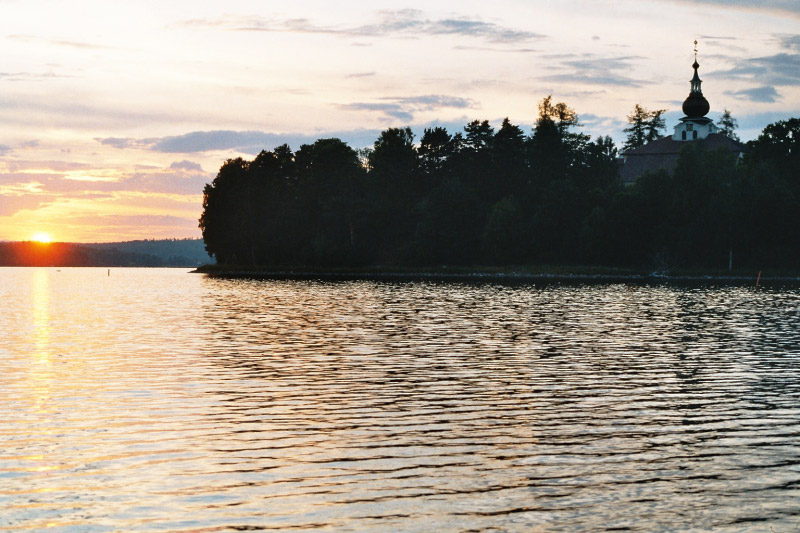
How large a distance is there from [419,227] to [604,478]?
14743 centimetres

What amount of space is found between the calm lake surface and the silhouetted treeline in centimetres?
10298

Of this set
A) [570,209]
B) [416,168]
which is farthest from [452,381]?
[416,168]

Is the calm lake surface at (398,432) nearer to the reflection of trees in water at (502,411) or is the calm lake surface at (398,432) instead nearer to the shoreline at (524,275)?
the reflection of trees in water at (502,411)

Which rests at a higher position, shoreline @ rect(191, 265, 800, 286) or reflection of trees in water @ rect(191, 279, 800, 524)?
shoreline @ rect(191, 265, 800, 286)

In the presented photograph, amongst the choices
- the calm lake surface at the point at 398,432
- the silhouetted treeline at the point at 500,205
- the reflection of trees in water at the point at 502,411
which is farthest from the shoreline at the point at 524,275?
the calm lake surface at the point at 398,432

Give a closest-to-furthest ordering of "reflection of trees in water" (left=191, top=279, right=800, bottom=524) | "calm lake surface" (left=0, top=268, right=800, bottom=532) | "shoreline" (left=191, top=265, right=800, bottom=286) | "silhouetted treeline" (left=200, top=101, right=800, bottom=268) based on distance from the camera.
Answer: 1. "calm lake surface" (left=0, top=268, right=800, bottom=532)
2. "reflection of trees in water" (left=191, top=279, right=800, bottom=524)
3. "shoreline" (left=191, top=265, right=800, bottom=286)
4. "silhouetted treeline" (left=200, top=101, right=800, bottom=268)

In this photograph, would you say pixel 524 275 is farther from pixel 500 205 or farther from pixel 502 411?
pixel 502 411

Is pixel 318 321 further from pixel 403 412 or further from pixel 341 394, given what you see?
pixel 403 412

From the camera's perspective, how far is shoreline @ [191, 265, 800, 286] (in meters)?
134

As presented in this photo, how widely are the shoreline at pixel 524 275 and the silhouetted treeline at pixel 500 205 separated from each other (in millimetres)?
3373

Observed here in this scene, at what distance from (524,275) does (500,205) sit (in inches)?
563

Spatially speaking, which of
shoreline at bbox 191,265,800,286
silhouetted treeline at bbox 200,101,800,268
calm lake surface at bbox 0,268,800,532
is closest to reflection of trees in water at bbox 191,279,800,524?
calm lake surface at bbox 0,268,800,532

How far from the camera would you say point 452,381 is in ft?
93.9

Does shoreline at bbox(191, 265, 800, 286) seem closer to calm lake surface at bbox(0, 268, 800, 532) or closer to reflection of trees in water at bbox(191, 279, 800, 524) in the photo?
reflection of trees in water at bbox(191, 279, 800, 524)
